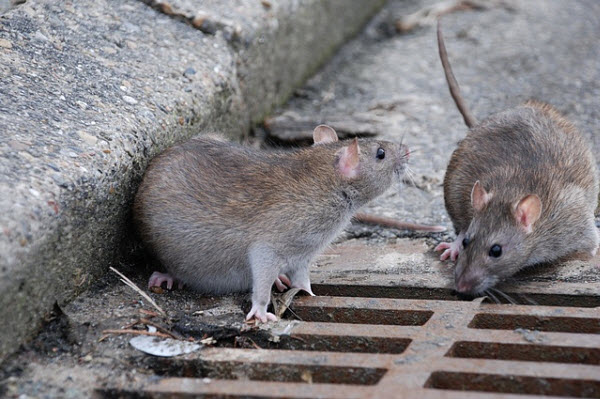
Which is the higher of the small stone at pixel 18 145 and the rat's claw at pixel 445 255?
the small stone at pixel 18 145

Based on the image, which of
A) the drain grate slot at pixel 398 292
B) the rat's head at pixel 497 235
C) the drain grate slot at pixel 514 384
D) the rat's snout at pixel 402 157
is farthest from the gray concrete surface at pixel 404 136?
the drain grate slot at pixel 514 384

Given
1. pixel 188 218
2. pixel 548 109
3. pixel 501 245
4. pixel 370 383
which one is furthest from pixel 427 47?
pixel 370 383

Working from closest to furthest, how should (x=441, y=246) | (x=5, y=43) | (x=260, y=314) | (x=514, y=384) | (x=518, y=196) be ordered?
(x=514, y=384), (x=260, y=314), (x=5, y=43), (x=518, y=196), (x=441, y=246)

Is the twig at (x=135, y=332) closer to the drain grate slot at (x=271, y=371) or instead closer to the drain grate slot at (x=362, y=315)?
the drain grate slot at (x=271, y=371)

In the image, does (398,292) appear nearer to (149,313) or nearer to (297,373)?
(297,373)

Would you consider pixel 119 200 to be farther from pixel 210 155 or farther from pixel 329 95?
pixel 329 95

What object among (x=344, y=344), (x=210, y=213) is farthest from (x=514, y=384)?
(x=210, y=213)
